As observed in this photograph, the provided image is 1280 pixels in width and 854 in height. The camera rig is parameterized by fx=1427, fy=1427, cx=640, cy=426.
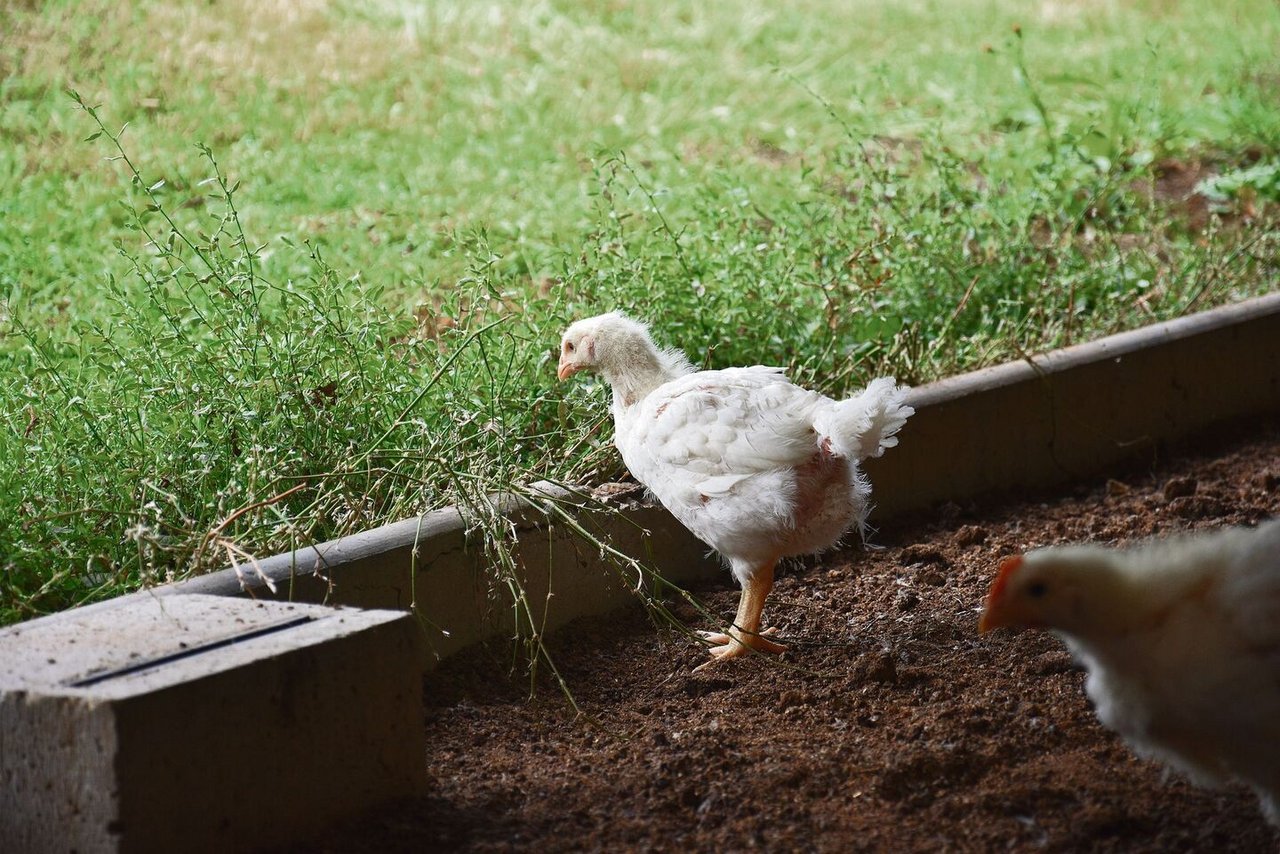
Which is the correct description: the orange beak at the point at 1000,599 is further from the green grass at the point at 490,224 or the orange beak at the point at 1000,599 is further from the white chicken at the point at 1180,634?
the green grass at the point at 490,224

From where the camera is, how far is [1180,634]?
2748mm

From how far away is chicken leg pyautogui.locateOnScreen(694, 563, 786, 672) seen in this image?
404 centimetres

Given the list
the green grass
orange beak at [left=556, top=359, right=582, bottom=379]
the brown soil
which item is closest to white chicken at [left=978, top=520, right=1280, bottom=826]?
the brown soil

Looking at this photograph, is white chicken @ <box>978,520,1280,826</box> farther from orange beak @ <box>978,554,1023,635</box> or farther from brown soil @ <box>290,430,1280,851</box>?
brown soil @ <box>290,430,1280,851</box>

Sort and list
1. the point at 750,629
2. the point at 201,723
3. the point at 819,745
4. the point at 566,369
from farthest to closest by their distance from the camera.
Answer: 1. the point at 566,369
2. the point at 750,629
3. the point at 819,745
4. the point at 201,723

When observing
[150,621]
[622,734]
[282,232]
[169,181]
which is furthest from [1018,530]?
[169,181]

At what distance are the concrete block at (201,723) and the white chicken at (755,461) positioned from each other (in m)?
1.19

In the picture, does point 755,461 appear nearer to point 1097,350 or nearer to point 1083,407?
point 1083,407

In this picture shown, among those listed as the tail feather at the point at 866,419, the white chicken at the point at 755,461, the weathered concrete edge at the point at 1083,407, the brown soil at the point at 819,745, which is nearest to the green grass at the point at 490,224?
the weathered concrete edge at the point at 1083,407

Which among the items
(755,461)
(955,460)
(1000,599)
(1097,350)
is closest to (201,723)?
(1000,599)

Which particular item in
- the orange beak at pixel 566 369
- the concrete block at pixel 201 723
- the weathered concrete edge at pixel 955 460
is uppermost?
the orange beak at pixel 566 369

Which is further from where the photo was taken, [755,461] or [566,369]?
[566,369]

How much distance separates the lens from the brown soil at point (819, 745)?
9.70 feet

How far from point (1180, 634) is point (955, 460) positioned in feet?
8.08
